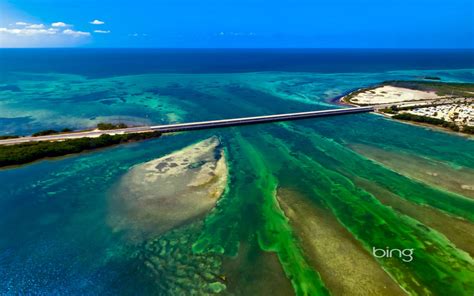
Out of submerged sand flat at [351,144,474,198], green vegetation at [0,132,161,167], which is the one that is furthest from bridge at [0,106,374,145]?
submerged sand flat at [351,144,474,198]

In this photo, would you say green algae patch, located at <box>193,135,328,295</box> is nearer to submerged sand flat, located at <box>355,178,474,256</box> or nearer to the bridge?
submerged sand flat, located at <box>355,178,474,256</box>

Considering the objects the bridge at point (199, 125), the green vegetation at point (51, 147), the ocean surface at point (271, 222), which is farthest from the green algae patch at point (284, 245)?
the green vegetation at point (51, 147)

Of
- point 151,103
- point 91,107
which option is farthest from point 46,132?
point 151,103

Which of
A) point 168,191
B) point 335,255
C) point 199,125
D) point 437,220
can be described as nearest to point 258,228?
point 335,255

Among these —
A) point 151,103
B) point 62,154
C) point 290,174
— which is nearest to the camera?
point 290,174

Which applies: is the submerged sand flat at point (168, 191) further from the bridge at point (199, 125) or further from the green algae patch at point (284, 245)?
the bridge at point (199, 125)

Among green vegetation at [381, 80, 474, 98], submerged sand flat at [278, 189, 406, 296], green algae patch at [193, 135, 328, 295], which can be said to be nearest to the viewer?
submerged sand flat at [278, 189, 406, 296]

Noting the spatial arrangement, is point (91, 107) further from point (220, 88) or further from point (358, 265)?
point (358, 265)
